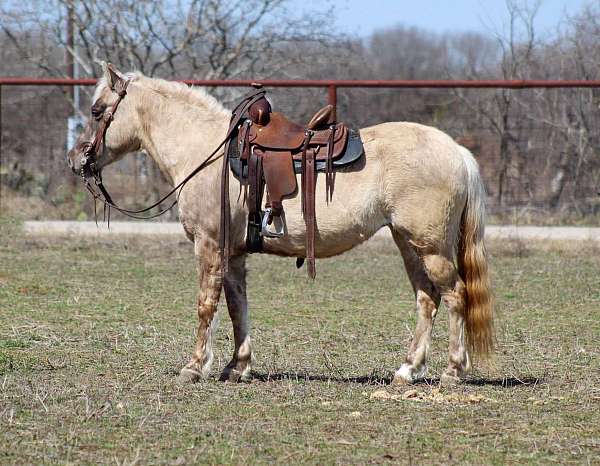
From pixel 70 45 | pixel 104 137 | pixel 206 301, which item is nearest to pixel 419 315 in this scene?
pixel 206 301

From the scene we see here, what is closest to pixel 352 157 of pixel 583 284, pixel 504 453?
pixel 504 453

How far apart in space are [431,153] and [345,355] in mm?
1959

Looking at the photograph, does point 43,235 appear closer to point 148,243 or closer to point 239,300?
point 148,243

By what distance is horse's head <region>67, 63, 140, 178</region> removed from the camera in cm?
723

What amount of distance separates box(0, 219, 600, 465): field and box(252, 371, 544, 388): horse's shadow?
0.02 m

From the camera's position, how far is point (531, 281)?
11695 mm

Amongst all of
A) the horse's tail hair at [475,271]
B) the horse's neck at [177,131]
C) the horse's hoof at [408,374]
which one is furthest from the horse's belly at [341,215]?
the horse's hoof at [408,374]

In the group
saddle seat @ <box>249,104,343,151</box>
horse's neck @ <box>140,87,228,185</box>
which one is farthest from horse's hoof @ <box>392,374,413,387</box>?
horse's neck @ <box>140,87,228,185</box>

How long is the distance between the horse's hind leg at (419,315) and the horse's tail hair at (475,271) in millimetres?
262

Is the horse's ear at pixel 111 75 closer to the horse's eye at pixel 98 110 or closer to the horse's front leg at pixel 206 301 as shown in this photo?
the horse's eye at pixel 98 110

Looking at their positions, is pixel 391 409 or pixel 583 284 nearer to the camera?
pixel 391 409

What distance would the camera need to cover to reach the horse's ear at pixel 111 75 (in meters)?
7.16

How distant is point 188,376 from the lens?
22.2 ft

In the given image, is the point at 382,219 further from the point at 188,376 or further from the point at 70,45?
the point at 70,45
